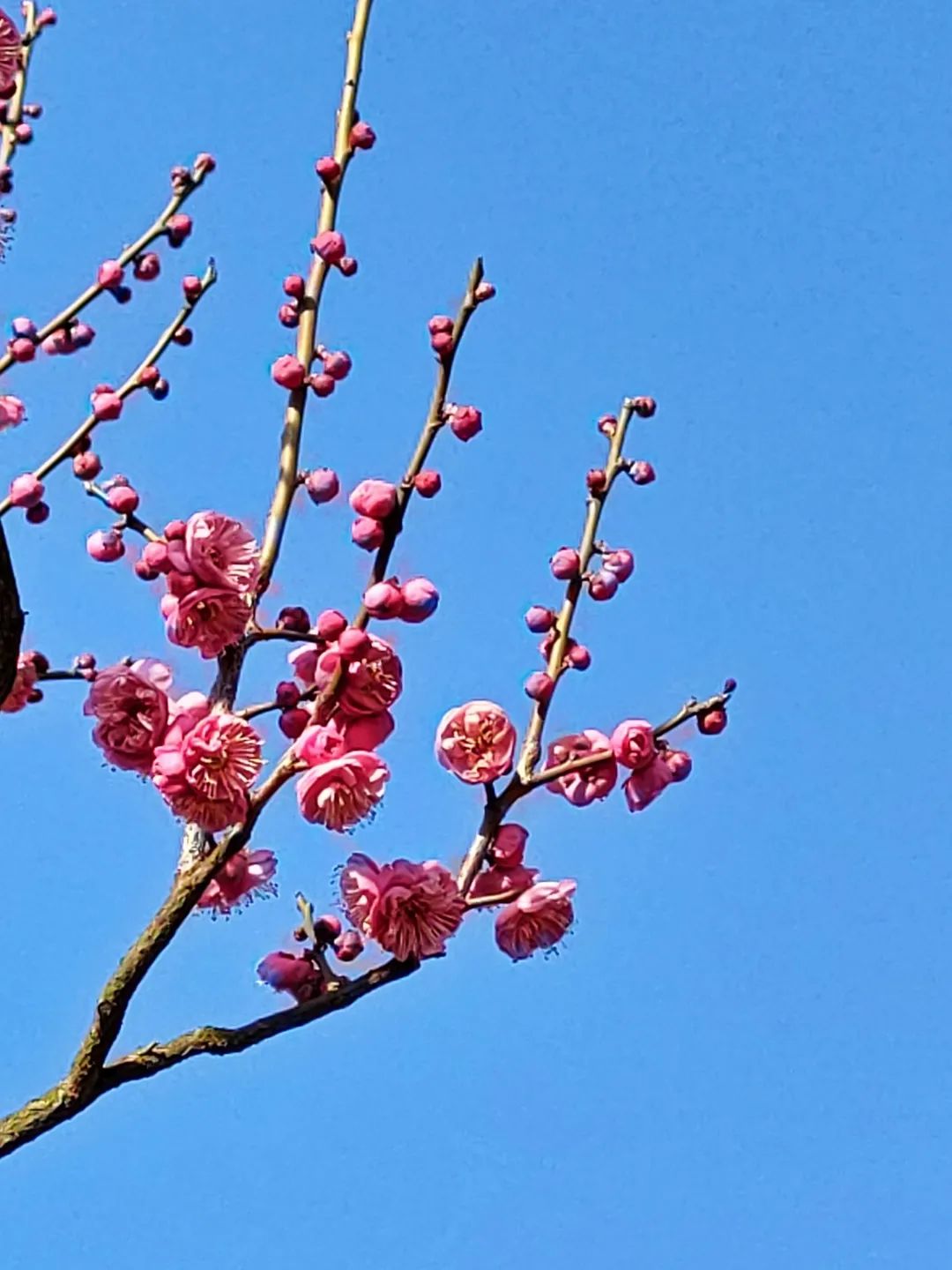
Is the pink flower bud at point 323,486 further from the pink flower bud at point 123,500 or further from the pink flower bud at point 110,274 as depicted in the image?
the pink flower bud at point 110,274

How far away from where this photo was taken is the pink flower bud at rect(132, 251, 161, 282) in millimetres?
3568

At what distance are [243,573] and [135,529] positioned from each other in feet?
0.78

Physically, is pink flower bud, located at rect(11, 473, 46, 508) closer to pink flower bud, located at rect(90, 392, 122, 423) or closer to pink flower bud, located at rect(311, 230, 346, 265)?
pink flower bud, located at rect(90, 392, 122, 423)

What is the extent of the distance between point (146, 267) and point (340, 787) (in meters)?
1.74

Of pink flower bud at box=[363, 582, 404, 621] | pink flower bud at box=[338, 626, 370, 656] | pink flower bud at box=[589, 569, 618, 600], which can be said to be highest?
pink flower bud at box=[589, 569, 618, 600]

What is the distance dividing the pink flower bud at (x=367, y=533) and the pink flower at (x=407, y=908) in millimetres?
461

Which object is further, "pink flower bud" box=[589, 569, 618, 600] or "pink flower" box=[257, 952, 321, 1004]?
"pink flower bud" box=[589, 569, 618, 600]

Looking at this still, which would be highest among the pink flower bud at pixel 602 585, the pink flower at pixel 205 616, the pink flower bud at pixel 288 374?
the pink flower bud at pixel 288 374

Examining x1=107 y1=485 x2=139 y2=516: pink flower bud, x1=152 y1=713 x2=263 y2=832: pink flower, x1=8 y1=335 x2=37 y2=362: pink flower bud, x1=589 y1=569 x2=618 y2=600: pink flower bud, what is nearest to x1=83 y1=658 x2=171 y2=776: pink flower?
x1=152 y1=713 x2=263 y2=832: pink flower

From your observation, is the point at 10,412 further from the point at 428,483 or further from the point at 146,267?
the point at 428,483

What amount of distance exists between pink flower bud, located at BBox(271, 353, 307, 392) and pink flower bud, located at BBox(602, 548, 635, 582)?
58 centimetres

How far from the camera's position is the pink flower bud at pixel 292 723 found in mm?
2436

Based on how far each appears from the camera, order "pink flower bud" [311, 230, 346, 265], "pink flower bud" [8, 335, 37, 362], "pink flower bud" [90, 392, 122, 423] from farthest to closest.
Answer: "pink flower bud" [8, 335, 37, 362] < "pink flower bud" [90, 392, 122, 423] < "pink flower bud" [311, 230, 346, 265]

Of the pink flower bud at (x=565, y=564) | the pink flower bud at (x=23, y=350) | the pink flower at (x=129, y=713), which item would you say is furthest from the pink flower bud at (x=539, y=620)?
the pink flower bud at (x=23, y=350)
